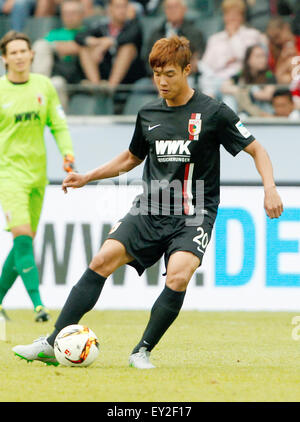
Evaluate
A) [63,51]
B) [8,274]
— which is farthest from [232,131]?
[63,51]

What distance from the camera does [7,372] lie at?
596cm

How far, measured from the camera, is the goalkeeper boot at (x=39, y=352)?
243 inches

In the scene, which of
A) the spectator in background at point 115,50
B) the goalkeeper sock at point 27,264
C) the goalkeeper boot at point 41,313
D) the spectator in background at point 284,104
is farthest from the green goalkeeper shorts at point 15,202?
the spectator in background at point 115,50

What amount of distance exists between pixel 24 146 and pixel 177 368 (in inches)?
141

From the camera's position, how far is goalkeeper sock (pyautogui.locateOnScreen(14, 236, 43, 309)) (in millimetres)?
8906

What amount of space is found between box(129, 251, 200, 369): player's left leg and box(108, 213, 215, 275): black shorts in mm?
85

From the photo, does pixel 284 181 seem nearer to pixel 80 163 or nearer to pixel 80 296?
pixel 80 163

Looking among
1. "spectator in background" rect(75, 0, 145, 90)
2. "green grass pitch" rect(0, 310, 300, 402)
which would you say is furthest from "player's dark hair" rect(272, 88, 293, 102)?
"green grass pitch" rect(0, 310, 300, 402)

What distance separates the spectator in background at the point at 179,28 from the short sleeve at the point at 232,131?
627cm

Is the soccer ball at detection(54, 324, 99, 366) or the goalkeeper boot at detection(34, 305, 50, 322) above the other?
the soccer ball at detection(54, 324, 99, 366)

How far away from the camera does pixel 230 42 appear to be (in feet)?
40.4

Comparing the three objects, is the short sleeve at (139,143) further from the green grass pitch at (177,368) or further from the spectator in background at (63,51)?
the spectator in background at (63,51)

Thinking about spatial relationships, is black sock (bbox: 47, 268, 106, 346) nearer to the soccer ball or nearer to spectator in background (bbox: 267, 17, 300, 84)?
the soccer ball
